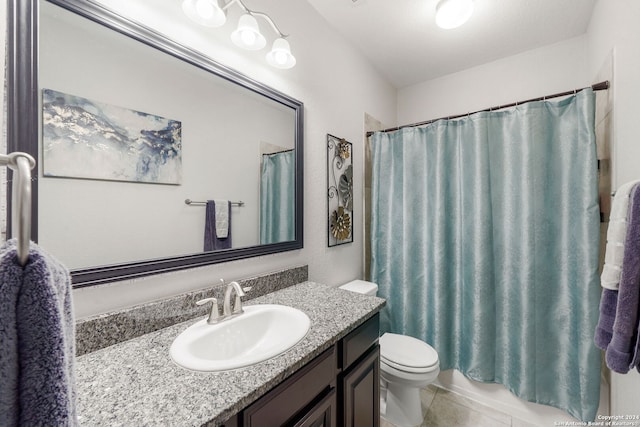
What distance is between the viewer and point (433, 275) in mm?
1834

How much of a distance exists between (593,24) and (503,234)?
1.43m

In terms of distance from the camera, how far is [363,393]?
44.3 inches

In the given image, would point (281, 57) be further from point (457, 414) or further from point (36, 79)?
point (457, 414)

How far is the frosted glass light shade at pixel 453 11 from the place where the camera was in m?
1.39

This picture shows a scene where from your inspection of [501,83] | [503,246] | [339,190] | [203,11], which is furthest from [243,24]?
[501,83]

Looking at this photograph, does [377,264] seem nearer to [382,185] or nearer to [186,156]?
[382,185]

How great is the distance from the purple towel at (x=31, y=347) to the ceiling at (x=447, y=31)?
6.26 feet

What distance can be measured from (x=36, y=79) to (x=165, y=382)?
896mm

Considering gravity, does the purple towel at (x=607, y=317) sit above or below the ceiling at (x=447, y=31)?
below

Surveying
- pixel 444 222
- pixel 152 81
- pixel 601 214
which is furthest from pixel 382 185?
pixel 152 81

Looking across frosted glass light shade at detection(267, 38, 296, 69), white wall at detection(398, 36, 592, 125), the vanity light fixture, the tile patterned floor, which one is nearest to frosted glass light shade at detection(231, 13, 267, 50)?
the vanity light fixture

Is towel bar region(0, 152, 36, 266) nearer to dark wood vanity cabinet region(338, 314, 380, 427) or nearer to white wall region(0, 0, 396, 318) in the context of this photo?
white wall region(0, 0, 396, 318)

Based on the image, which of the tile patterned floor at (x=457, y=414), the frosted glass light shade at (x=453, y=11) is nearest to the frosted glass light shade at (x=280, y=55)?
the frosted glass light shade at (x=453, y=11)

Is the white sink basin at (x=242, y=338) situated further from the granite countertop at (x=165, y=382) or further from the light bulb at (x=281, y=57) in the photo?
the light bulb at (x=281, y=57)
